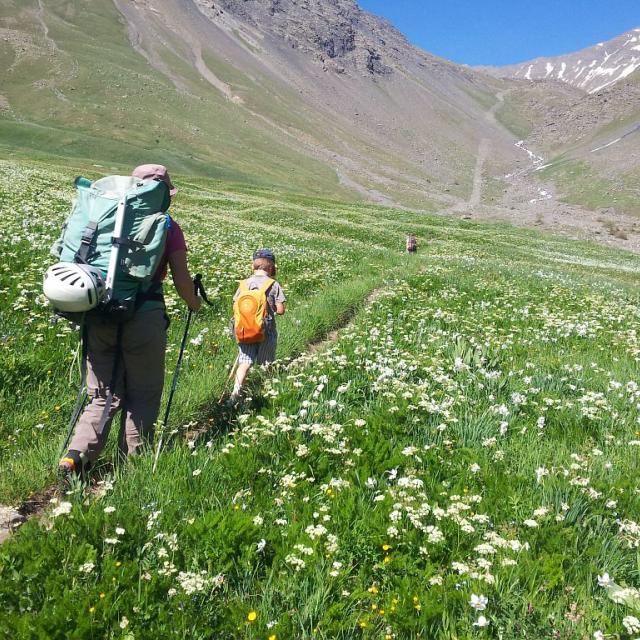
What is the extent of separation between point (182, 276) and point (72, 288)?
1.43m

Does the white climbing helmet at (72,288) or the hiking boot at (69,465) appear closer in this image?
the white climbing helmet at (72,288)

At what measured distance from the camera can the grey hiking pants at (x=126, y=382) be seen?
499 cm

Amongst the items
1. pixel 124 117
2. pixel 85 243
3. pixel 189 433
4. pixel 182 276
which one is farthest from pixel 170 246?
pixel 124 117

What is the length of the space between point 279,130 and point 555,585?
19454cm

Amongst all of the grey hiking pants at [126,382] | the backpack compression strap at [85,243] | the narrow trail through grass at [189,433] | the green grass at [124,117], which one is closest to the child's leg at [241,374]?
the narrow trail through grass at [189,433]

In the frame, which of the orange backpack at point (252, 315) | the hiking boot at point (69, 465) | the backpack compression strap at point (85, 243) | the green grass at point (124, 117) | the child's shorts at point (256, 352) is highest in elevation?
the green grass at point (124, 117)

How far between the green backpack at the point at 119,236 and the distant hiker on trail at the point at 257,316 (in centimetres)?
263

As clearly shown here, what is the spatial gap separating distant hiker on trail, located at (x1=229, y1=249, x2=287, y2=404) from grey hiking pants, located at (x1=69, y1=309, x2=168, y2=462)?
1.74m

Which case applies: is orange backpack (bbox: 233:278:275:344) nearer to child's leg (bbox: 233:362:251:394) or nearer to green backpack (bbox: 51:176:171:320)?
child's leg (bbox: 233:362:251:394)

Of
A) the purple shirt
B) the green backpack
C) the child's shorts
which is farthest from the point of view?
the child's shorts

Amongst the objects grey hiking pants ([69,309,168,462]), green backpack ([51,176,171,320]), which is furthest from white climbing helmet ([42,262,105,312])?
grey hiking pants ([69,309,168,462])

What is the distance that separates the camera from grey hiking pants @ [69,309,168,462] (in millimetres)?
4988

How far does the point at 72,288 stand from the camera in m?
4.07

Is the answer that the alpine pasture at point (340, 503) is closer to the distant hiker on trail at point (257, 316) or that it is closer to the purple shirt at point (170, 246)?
the distant hiker on trail at point (257, 316)
